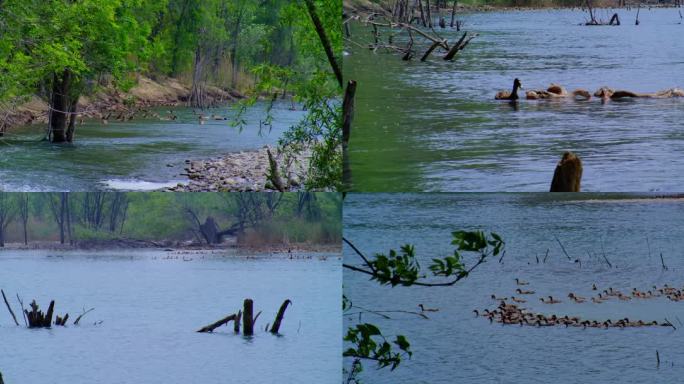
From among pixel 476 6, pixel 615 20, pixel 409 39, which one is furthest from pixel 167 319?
pixel 615 20

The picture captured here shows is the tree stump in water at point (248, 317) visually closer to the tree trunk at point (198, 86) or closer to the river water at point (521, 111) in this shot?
the river water at point (521, 111)

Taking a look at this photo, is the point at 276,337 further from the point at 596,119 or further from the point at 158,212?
the point at 596,119

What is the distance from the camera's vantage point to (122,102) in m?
8.48

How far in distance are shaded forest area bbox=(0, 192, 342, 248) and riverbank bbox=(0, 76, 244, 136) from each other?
449mm

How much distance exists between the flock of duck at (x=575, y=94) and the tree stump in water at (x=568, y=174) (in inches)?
19.7

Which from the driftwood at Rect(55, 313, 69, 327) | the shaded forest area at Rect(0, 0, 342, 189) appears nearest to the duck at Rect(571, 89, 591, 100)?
the shaded forest area at Rect(0, 0, 342, 189)

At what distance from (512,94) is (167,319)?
9.54 ft

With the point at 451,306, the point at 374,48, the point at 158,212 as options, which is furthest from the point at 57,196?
the point at 451,306

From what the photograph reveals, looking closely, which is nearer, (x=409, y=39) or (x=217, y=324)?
(x=409, y=39)

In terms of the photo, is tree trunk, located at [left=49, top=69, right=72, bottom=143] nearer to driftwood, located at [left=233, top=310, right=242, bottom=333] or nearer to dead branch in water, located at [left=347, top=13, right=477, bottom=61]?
dead branch in water, located at [left=347, top=13, right=477, bottom=61]

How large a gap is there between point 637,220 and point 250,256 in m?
2.48

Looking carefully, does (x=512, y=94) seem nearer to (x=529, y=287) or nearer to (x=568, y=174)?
(x=568, y=174)

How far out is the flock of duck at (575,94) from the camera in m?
8.59

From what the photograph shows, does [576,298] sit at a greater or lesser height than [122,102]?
lesser
